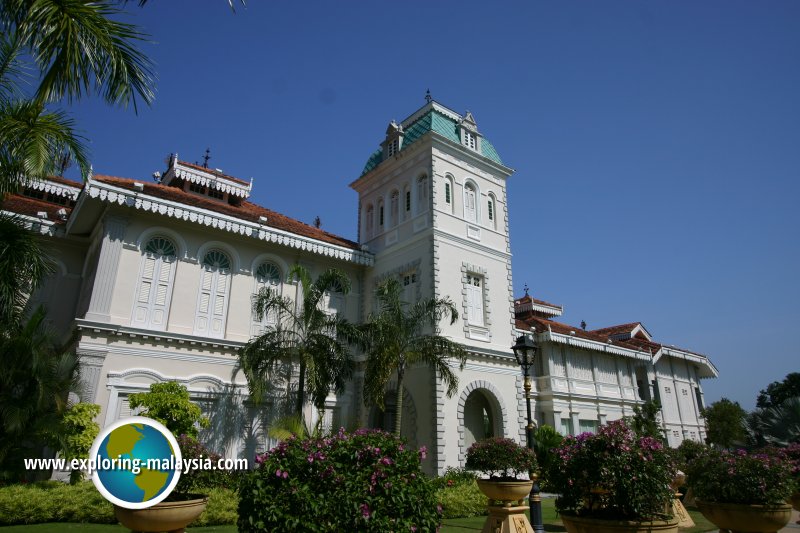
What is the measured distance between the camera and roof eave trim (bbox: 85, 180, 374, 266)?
16.2 metres

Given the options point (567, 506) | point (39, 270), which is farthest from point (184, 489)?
point (39, 270)

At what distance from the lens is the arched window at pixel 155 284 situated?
55.6 ft

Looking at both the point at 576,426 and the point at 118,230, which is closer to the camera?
the point at 118,230

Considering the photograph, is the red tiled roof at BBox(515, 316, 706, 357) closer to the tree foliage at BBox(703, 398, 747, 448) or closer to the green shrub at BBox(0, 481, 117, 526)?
the tree foliage at BBox(703, 398, 747, 448)

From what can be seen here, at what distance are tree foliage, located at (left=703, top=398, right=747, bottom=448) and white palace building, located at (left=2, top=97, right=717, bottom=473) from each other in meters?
9.44

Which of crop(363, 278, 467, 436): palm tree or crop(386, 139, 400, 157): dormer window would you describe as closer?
crop(363, 278, 467, 436): palm tree

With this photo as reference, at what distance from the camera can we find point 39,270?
10.7 m

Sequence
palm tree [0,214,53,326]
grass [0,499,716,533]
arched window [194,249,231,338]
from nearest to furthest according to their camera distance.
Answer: palm tree [0,214,53,326] < grass [0,499,716,533] < arched window [194,249,231,338]

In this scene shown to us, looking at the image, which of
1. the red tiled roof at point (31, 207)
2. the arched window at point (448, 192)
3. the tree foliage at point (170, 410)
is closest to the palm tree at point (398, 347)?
the tree foliage at point (170, 410)

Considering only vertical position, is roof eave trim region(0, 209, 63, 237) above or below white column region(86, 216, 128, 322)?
above

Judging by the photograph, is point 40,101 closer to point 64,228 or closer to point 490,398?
point 64,228

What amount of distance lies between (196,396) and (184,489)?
1010 cm

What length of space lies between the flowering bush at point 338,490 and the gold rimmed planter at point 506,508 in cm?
335

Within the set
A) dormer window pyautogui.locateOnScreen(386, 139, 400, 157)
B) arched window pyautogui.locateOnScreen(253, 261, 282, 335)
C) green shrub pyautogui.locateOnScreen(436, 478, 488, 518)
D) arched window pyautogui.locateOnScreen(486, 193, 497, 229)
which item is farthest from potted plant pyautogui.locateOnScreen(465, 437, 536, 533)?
dormer window pyautogui.locateOnScreen(386, 139, 400, 157)
